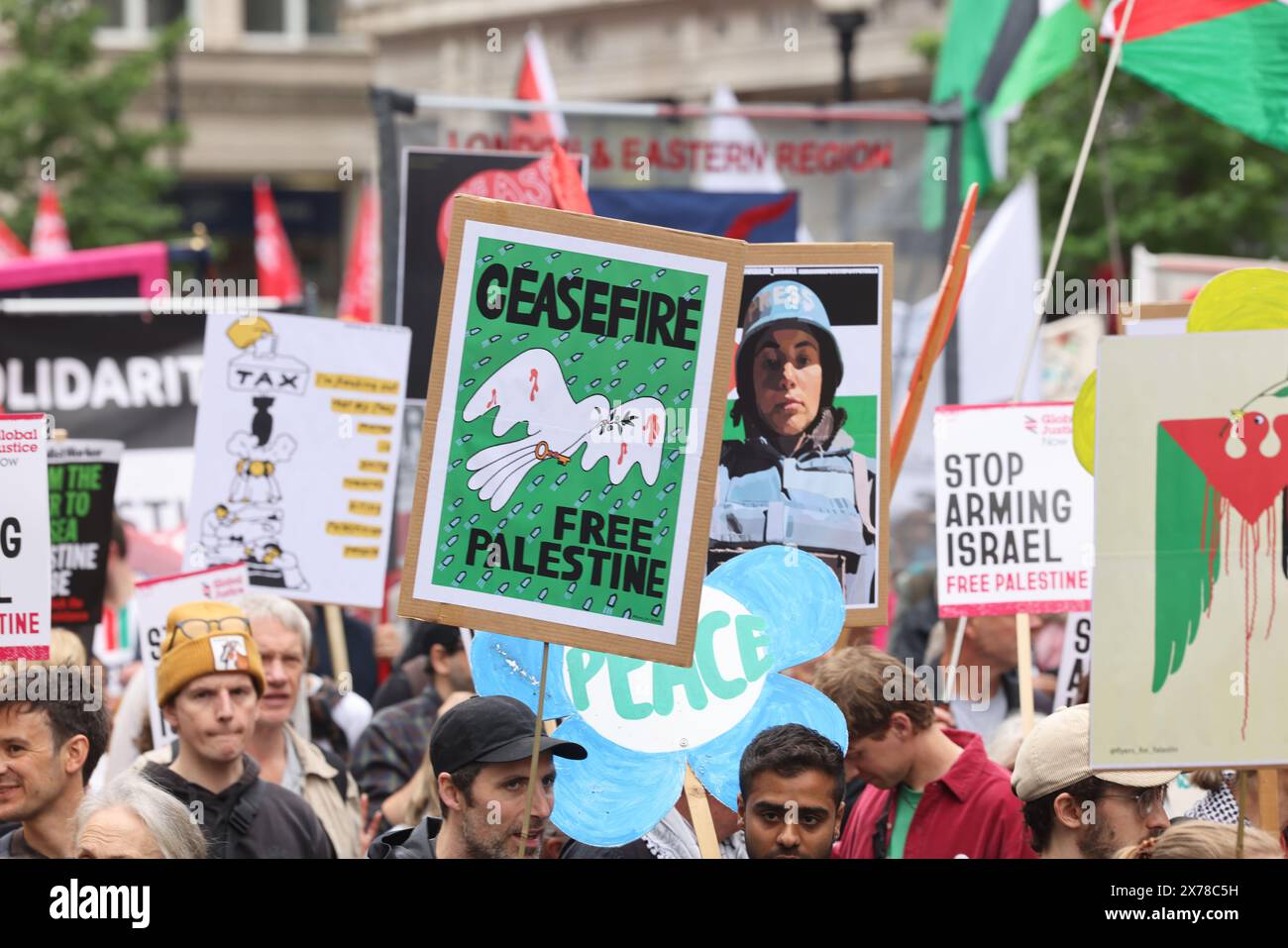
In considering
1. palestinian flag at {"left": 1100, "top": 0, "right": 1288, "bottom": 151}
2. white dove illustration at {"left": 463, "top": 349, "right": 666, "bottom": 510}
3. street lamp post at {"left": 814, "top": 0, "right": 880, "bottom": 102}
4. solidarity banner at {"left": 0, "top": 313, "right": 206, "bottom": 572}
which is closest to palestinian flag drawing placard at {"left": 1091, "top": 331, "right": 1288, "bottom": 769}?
white dove illustration at {"left": 463, "top": 349, "right": 666, "bottom": 510}

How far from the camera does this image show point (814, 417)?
467cm

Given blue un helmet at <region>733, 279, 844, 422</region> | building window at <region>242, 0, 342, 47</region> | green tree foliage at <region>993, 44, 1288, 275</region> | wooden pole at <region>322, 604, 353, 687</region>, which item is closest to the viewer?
blue un helmet at <region>733, 279, 844, 422</region>

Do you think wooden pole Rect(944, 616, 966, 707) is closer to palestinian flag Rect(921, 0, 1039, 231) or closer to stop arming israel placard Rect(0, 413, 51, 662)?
stop arming israel placard Rect(0, 413, 51, 662)

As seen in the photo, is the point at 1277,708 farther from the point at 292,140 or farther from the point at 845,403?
the point at 292,140

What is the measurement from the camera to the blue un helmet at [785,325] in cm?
465

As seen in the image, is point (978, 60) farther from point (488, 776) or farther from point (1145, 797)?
point (488, 776)

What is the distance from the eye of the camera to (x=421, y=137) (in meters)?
8.97

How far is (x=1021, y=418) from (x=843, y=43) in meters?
7.52

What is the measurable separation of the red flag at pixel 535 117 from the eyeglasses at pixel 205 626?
15.6 feet

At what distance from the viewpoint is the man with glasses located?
3982 mm

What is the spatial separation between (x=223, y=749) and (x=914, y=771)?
1625mm

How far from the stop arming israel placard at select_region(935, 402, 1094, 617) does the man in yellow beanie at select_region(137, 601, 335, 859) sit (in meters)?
1.81

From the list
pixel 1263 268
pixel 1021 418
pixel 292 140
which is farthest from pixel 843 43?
pixel 292 140
